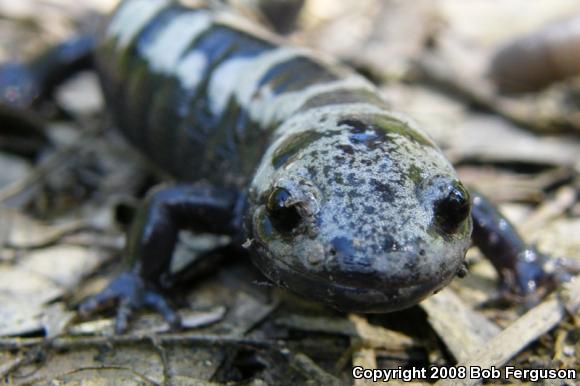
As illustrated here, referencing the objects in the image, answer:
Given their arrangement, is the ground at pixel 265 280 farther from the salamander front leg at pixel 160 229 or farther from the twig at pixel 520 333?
the salamander front leg at pixel 160 229

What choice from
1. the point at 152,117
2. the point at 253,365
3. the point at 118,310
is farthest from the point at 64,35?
the point at 253,365

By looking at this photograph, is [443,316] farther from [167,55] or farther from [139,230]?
[167,55]

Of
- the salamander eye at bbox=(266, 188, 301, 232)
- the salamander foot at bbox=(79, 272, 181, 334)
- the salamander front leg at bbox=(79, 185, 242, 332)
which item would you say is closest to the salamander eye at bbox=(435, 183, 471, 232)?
the salamander eye at bbox=(266, 188, 301, 232)

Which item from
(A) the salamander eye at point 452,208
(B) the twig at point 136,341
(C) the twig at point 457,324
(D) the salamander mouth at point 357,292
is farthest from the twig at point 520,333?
(B) the twig at point 136,341

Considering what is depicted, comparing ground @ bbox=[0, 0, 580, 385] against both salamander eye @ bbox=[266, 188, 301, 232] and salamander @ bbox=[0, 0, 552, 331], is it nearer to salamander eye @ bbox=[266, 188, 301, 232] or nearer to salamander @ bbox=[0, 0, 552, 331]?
salamander @ bbox=[0, 0, 552, 331]

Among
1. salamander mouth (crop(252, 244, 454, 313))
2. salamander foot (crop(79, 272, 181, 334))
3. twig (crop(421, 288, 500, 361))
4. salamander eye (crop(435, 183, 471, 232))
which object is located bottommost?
twig (crop(421, 288, 500, 361))

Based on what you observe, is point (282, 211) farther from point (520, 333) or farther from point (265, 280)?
point (520, 333)

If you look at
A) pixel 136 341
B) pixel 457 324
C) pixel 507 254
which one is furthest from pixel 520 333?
pixel 136 341
